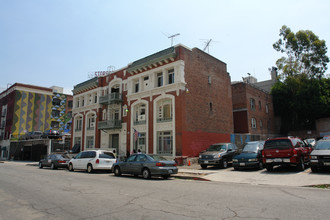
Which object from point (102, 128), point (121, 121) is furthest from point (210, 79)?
point (102, 128)

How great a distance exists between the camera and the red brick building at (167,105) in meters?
22.4

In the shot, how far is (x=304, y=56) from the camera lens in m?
35.2

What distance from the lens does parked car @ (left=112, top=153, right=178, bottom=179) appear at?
1302 cm

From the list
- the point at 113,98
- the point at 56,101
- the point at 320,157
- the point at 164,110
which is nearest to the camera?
the point at 320,157

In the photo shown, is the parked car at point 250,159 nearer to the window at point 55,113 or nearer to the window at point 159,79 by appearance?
the window at point 159,79

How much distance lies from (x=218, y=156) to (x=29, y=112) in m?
46.2

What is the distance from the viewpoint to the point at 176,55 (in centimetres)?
2297

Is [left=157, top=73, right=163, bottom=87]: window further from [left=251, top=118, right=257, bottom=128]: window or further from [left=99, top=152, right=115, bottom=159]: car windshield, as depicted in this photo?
[left=251, top=118, right=257, bottom=128]: window

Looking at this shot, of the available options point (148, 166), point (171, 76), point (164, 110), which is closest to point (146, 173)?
point (148, 166)

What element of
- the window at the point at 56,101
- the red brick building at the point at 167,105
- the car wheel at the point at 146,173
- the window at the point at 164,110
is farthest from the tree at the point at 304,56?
the window at the point at 56,101

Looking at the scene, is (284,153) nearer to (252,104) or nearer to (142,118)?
(142,118)

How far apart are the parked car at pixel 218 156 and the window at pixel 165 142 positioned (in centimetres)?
484

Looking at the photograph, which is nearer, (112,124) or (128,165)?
(128,165)

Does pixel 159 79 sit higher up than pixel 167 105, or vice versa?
pixel 159 79
